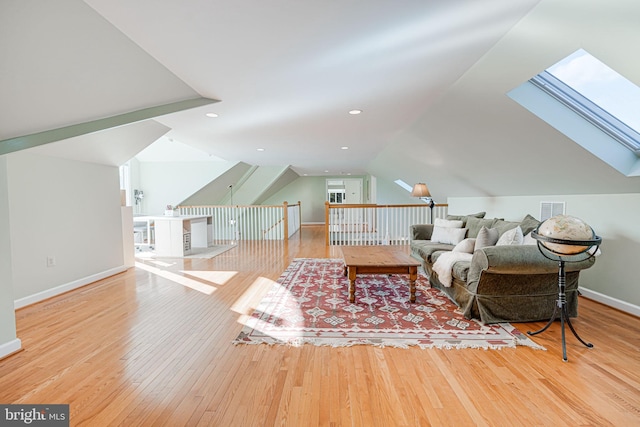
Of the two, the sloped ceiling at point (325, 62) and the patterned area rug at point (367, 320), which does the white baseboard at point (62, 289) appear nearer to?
the sloped ceiling at point (325, 62)

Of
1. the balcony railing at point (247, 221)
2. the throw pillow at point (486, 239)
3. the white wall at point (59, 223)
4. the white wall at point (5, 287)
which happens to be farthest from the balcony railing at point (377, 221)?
the white wall at point (5, 287)

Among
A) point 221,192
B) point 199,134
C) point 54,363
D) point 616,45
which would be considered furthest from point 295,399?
point 221,192

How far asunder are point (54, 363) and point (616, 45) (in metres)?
4.31

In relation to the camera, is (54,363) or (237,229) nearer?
(54,363)

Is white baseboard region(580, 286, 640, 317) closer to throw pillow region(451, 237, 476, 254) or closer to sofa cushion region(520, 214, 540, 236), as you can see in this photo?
sofa cushion region(520, 214, 540, 236)

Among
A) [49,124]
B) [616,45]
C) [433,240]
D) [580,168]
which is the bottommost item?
[433,240]

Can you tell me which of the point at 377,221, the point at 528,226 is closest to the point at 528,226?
the point at 528,226

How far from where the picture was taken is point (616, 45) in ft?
6.57

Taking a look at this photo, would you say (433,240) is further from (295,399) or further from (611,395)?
(295,399)

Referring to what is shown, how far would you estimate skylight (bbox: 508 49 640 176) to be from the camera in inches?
109

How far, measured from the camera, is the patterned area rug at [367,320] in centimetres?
250

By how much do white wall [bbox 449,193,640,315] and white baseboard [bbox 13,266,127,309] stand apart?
5829 mm

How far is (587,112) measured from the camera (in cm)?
293

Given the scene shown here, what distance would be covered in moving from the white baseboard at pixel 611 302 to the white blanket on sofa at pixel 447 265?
1.42 metres
